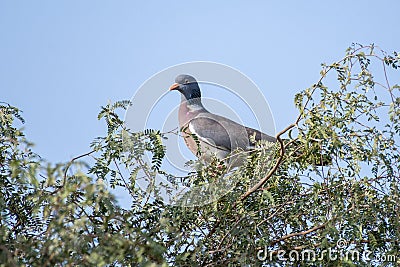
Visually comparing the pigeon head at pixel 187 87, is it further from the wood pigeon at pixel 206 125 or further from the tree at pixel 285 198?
the tree at pixel 285 198

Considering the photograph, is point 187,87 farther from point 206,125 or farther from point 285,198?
point 285,198

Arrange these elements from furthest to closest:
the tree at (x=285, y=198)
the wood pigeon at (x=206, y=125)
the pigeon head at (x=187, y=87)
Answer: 1. the pigeon head at (x=187, y=87)
2. the wood pigeon at (x=206, y=125)
3. the tree at (x=285, y=198)

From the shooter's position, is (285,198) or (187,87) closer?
(285,198)

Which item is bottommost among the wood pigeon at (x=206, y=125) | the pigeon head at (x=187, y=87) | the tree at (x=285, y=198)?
the tree at (x=285, y=198)

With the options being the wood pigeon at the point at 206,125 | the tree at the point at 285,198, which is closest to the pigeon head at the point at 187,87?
the wood pigeon at the point at 206,125

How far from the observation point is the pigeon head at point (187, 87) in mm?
7273

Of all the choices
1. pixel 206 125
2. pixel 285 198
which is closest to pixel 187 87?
pixel 206 125

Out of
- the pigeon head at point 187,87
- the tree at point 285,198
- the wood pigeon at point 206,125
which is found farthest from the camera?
the pigeon head at point 187,87

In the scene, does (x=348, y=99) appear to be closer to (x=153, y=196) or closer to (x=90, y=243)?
(x=153, y=196)

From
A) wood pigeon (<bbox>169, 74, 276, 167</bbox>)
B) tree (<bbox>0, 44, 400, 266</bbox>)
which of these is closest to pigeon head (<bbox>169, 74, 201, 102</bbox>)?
wood pigeon (<bbox>169, 74, 276, 167</bbox>)

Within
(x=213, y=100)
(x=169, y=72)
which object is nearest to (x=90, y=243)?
(x=169, y=72)

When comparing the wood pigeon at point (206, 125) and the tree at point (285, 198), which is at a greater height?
the wood pigeon at point (206, 125)

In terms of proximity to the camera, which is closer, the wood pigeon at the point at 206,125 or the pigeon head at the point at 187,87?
the wood pigeon at the point at 206,125

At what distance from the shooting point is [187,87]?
291 inches
